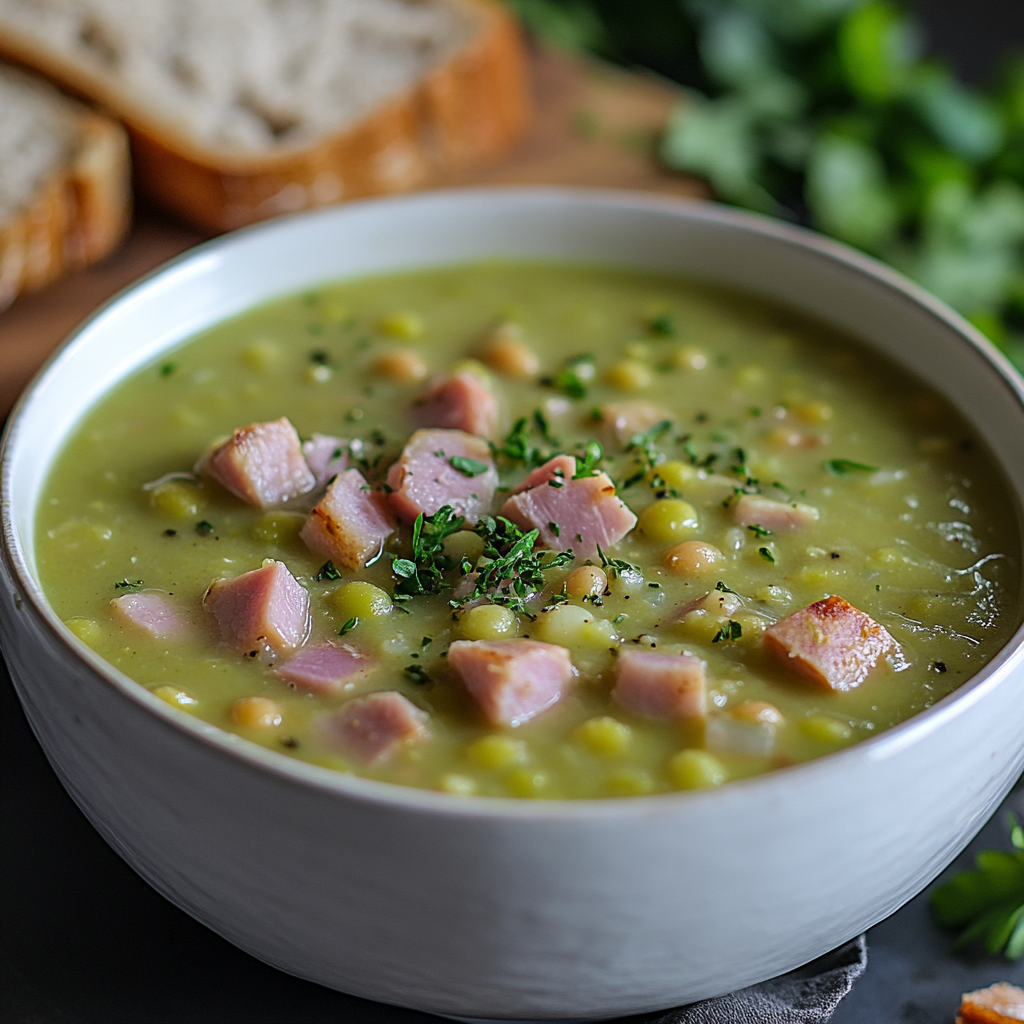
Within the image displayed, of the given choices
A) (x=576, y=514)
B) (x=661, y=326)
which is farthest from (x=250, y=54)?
(x=576, y=514)

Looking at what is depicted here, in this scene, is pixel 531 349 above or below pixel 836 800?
below

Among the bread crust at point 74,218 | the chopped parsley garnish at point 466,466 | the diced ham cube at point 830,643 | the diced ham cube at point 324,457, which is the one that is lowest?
the bread crust at point 74,218

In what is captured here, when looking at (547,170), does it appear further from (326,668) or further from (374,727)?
(374,727)

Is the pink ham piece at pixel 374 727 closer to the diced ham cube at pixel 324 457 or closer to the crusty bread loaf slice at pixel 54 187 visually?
the diced ham cube at pixel 324 457

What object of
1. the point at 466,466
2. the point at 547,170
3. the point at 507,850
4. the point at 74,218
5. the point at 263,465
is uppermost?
the point at 507,850

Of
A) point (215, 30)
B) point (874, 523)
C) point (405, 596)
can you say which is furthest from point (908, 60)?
point (405, 596)

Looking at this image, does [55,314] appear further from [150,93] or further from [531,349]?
[531,349]

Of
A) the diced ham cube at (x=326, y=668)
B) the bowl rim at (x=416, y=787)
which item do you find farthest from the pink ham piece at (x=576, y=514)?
the bowl rim at (x=416, y=787)
